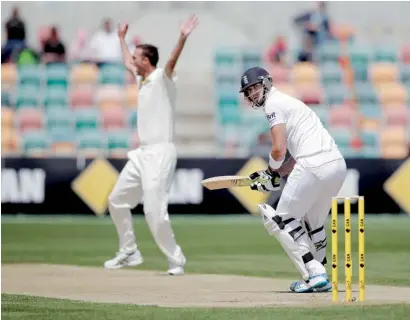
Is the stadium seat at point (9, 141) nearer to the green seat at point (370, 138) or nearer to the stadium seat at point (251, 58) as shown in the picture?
the stadium seat at point (251, 58)

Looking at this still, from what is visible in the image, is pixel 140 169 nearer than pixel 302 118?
No

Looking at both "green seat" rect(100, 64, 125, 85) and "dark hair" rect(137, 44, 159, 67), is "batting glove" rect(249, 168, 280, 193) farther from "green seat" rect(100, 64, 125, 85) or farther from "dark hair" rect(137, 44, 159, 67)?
"green seat" rect(100, 64, 125, 85)

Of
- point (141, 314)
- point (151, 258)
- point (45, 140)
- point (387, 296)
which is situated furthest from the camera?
point (45, 140)

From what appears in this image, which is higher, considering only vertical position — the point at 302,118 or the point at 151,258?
the point at 302,118

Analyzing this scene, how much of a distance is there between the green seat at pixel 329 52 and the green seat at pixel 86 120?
499 cm

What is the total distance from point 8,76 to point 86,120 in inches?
75.2

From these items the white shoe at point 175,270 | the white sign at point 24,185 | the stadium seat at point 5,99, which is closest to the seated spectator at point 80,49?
the stadium seat at point 5,99

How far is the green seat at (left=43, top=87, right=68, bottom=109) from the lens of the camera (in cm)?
2270

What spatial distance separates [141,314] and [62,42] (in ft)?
53.6

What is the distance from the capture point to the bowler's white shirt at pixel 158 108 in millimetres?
11383

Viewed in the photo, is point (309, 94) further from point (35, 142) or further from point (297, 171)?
point (297, 171)

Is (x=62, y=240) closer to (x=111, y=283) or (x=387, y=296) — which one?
(x=111, y=283)

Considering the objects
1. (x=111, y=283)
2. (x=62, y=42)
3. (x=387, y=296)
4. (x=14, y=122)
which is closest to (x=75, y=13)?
(x=62, y=42)

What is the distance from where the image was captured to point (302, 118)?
916 cm
